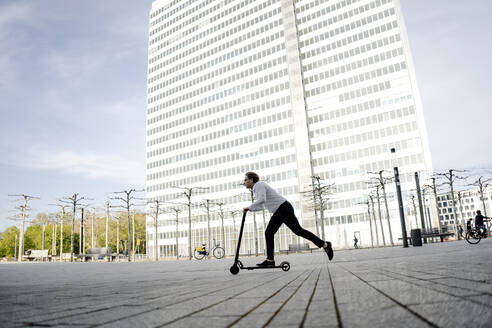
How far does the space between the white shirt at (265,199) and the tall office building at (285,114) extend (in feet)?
173

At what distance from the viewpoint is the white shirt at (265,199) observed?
255 inches

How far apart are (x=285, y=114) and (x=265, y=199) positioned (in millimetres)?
70235

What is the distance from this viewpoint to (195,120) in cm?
8738

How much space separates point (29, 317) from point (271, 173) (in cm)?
7246

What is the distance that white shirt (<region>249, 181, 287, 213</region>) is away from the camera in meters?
6.47

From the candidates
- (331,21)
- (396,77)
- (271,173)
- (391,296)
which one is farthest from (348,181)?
(391,296)

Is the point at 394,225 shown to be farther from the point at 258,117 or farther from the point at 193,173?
the point at 193,173

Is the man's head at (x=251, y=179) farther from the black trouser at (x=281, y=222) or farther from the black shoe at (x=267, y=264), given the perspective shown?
the black shoe at (x=267, y=264)

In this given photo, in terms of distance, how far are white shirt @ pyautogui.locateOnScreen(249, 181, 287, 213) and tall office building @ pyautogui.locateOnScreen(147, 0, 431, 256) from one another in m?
52.9

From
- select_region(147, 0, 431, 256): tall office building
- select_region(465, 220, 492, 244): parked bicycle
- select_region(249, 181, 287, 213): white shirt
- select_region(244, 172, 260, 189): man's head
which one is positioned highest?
select_region(147, 0, 431, 256): tall office building

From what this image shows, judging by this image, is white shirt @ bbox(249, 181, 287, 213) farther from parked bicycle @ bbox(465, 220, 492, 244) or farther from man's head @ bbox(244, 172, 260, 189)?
parked bicycle @ bbox(465, 220, 492, 244)

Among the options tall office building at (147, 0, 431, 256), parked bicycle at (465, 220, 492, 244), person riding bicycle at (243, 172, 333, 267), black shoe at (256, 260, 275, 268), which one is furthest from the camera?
tall office building at (147, 0, 431, 256)

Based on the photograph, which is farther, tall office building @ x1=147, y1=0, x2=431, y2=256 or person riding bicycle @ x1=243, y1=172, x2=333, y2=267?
tall office building @ x1=147, y1=0, x2=431, y2=256

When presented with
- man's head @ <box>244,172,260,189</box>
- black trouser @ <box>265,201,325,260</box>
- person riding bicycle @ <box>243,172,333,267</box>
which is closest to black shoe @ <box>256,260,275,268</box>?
person riding bicycle @ <box>243,172,333,267</box>
